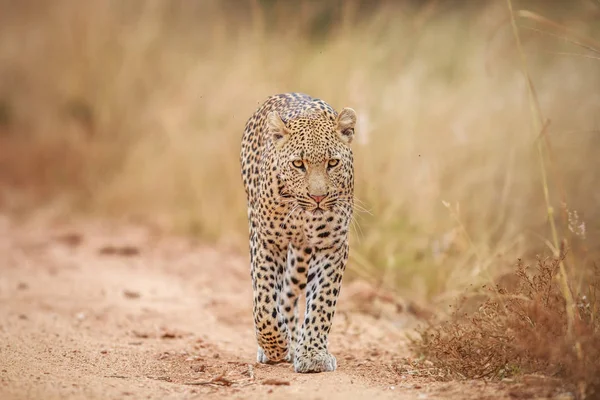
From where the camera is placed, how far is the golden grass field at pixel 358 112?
27.5 feet

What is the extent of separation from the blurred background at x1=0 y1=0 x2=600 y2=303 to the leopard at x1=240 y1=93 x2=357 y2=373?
4.31 ft

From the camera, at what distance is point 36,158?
1291cm

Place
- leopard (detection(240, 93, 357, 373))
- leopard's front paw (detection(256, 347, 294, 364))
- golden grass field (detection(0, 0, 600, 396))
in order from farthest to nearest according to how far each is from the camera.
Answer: golden grass field (detection(0, 0, 600, 396)) < leopard's front paw (detection(256, 347, 294, 364)) < leopard (detection(240, 93, 357, 373))

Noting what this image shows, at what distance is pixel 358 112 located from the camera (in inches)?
359

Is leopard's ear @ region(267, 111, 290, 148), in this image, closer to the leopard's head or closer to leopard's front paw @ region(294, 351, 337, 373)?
the leopard's head

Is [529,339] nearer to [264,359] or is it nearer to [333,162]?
[333,162]

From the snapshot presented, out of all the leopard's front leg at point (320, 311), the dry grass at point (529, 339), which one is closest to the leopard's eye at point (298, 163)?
the leopard's front leg at point (320, 311)

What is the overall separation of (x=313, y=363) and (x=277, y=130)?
1485 millimetres

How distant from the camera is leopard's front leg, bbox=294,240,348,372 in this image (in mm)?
5652

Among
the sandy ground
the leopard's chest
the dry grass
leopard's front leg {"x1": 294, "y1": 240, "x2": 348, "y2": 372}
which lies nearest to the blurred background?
the sandy ground

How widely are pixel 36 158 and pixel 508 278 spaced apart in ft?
29.3

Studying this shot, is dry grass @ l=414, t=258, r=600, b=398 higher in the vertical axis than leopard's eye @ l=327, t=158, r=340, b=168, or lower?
lower

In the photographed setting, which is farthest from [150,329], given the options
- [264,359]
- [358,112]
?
[358,112]

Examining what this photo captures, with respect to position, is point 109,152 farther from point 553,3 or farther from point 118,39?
point 553,3
